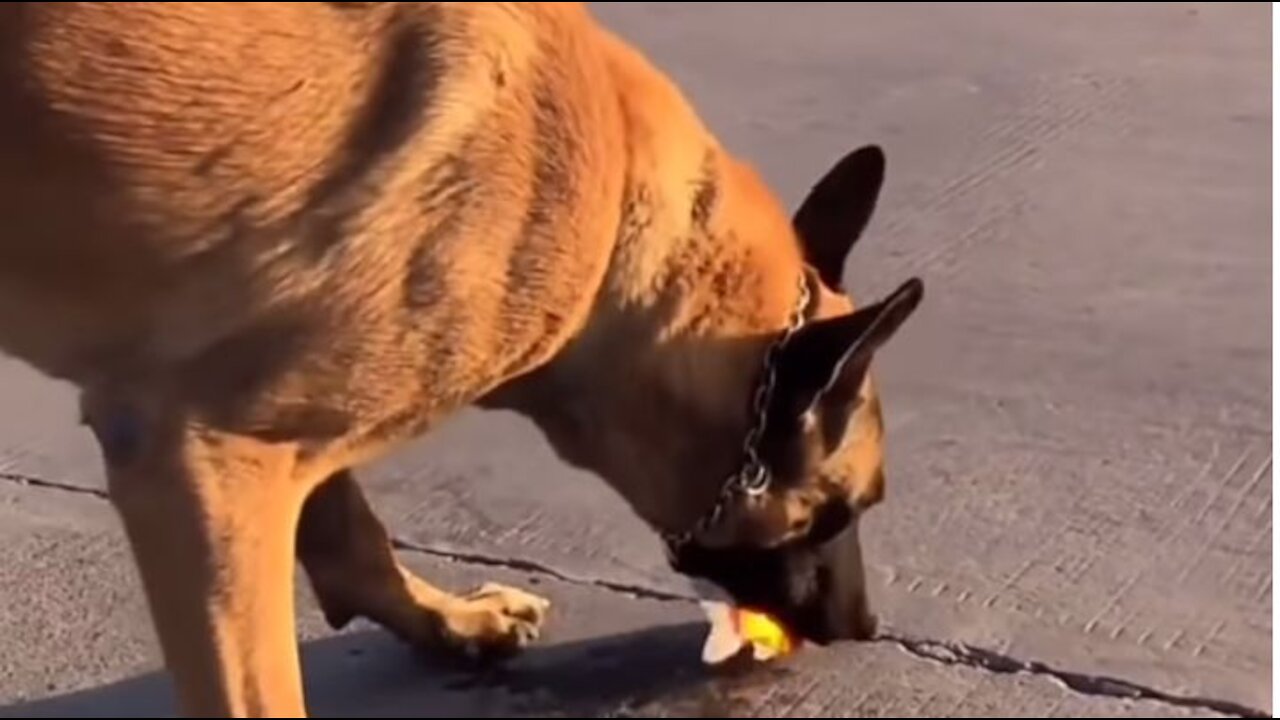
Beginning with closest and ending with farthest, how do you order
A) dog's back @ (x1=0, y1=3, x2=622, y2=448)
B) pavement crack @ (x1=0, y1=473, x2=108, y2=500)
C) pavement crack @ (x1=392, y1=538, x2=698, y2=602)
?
dog's back @ (x1=0, y1=3, x2=622, y2=448) → pavement crack @ (x1=392, y1=538, x2=698, y2=602) → pavement crack @ (x1=0, y1=473, x2=108, y2=500)

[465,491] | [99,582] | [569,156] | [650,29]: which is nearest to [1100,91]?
[650,29]

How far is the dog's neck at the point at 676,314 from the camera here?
3.00m

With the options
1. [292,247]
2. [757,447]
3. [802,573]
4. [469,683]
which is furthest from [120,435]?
[802,573]

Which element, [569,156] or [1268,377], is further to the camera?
[1268,377]

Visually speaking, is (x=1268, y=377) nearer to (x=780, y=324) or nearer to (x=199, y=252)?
(x=780, y=324)

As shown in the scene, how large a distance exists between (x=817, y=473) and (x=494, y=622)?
0.55m

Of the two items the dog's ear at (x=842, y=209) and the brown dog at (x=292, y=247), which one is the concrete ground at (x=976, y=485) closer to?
the brown dog at (x=292, y=247)

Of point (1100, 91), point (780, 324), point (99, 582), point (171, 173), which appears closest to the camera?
point (171, 173)

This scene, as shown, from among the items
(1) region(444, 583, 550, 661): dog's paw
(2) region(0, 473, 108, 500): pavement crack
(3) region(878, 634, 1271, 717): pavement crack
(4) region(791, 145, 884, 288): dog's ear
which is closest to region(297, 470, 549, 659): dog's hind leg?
(1) region(444, 583, 550, 661): dog's paw

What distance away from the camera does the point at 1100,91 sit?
240 inches

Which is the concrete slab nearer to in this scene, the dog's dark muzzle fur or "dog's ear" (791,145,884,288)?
the dog's dark muzzle fur

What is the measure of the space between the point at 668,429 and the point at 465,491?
107 cm

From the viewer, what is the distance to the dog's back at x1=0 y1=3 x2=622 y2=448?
2.74m

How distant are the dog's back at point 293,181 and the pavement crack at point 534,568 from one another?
93 cm
